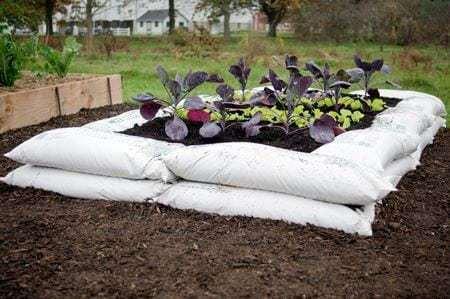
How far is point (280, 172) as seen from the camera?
2475 mm

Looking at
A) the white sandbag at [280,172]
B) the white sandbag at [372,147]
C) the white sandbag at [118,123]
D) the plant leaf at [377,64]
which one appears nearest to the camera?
the white sandbag at [280,172]

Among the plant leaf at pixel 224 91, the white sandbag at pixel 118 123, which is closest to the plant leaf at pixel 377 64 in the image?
the plant leaf at pixel 224 91

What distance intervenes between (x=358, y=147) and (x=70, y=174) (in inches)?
59.2

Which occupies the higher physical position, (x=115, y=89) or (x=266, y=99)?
(x=266, y=99)

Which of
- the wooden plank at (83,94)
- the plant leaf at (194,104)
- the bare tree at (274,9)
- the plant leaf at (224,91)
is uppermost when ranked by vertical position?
the bare tree at (274,9)

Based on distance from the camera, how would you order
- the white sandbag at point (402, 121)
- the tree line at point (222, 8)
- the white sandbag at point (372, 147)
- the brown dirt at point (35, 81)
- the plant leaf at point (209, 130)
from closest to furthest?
the white sandbag at point (372, 147) → the plant leaf at point (209, 130) → the white sandbag at point (402, 121) → the brown dirt at point (35, 81) → the tree line at point (222, 8)

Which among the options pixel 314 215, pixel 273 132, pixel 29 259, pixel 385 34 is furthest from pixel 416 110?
pixel 385 34

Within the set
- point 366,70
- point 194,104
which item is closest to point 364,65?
point 366,70

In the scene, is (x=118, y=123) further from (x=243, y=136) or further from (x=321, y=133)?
(x=321, y=133)

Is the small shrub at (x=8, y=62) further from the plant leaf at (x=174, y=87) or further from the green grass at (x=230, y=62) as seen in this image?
the plant leaf at (x=174, y=87)

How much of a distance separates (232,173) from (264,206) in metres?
0.21

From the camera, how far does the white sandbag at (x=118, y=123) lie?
339 centimetres

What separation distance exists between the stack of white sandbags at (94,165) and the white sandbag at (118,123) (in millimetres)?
344

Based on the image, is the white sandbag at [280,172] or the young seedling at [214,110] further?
the young seedling at [214,110]
